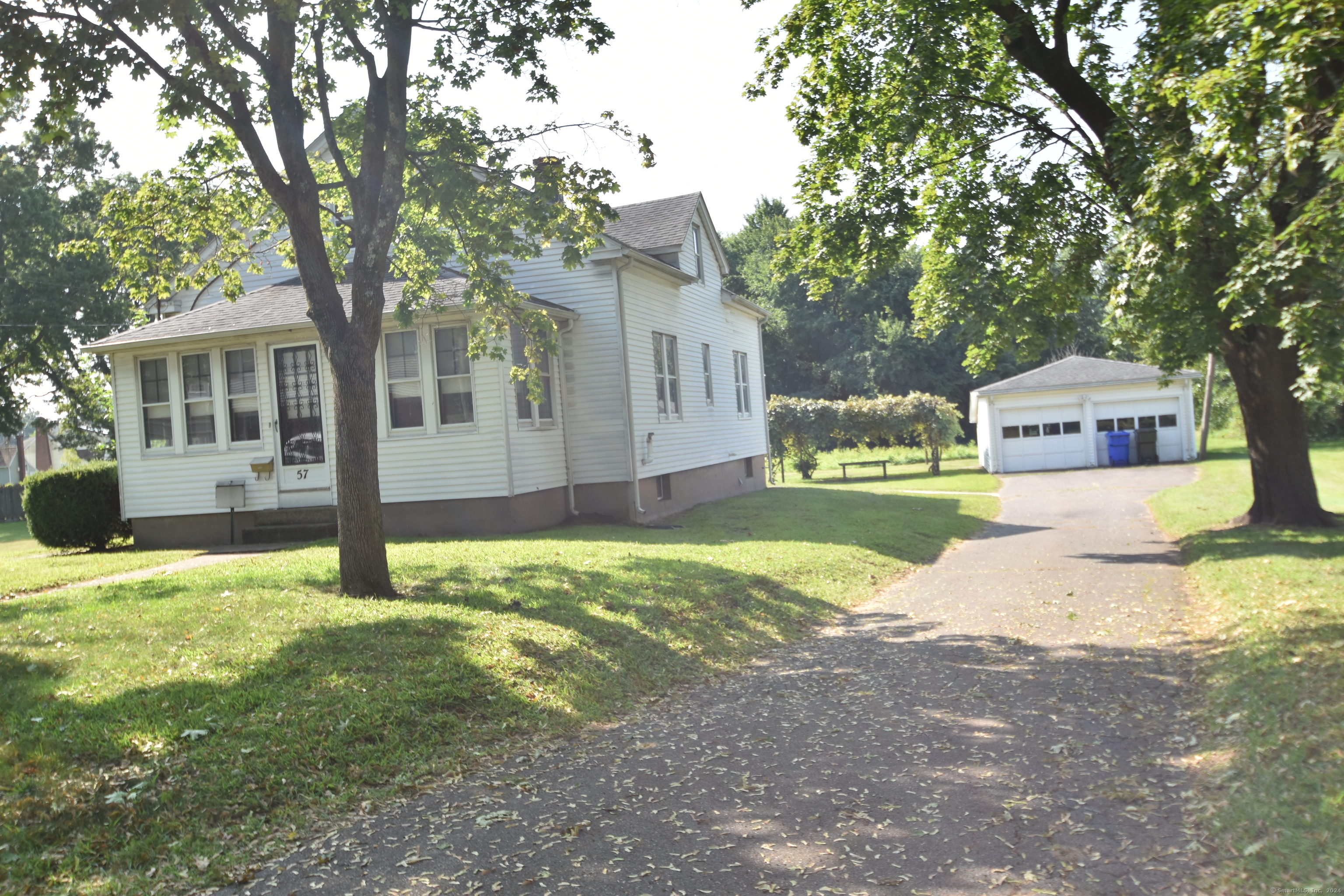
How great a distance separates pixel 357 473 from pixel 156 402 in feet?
32.4

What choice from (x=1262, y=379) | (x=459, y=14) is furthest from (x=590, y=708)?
(x=1262, y=379)

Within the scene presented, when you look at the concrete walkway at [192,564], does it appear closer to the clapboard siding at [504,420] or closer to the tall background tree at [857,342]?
the clapboard siding at [504,420]

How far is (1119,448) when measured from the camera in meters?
33.2

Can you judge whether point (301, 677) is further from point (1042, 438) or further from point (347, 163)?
point (1042, 438)

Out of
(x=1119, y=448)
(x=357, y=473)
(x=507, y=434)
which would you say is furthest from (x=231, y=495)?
(x=1119, y=448)

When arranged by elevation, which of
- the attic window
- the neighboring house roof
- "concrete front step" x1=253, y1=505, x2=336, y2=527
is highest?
the attic window

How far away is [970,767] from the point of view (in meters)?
5.53

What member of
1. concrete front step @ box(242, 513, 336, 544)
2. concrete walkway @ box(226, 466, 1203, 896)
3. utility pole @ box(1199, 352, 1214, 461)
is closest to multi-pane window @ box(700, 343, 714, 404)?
concrete front step @ box(242, 513, 336, 544)

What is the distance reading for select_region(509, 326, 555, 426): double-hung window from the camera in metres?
16.5

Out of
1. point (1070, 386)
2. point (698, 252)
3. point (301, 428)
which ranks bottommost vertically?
point (301, 428)

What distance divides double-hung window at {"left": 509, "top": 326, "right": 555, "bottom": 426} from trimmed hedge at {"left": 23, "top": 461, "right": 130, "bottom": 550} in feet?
25.1

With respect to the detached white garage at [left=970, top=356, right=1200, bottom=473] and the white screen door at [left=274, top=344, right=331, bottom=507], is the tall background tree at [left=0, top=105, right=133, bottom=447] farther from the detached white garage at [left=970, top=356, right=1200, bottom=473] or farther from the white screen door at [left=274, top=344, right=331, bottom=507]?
the detached white garage at [left=970, top=356, right=1200, bottom=473]


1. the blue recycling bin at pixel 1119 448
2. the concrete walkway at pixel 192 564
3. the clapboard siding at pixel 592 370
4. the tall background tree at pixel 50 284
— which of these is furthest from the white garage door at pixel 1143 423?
the tall background tree at pixel 50 284

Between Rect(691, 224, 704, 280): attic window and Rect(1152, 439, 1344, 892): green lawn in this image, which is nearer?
Rect(1152, 439, 1344, 892): green lawn
